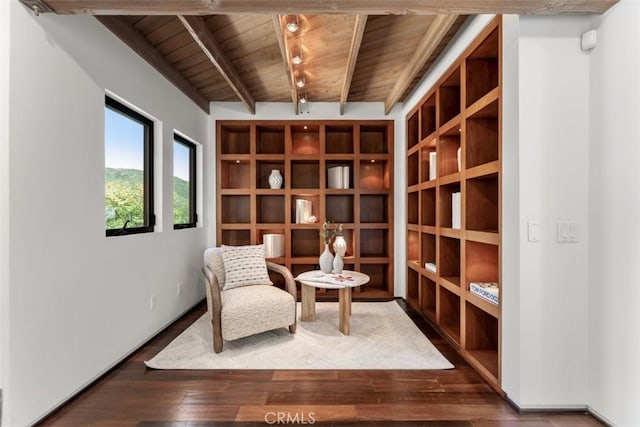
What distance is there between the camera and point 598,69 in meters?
1.78

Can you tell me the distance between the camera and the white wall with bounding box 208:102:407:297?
425cm

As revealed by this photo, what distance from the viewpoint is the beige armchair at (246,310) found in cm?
255

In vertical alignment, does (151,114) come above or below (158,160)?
above

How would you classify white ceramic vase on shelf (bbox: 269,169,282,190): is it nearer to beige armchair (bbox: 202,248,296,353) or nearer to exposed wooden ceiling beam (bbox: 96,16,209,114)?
exposed wooden ceiling beam (bbox: 96,16,209,114)

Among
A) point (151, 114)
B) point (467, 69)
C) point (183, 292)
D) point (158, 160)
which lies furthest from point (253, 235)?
point (467, 69)

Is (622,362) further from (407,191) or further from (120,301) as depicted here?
(120,301)

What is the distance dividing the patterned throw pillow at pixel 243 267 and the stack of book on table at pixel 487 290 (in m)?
1.92

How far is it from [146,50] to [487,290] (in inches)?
135

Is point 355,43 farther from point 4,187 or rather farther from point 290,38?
point 4,187

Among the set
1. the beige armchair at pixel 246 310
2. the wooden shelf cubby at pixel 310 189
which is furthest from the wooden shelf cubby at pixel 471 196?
the beige armchair at pixel 246 310

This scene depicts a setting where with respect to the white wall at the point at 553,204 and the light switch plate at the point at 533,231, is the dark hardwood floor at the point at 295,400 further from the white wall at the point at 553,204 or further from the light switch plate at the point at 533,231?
the light switch plate at the point at 533,231

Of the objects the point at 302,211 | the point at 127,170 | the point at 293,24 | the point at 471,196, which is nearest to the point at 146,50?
the point at 127,170

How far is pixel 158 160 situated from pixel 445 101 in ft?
9.50

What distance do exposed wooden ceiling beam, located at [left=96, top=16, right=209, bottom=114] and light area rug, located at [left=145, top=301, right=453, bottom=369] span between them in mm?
2546
